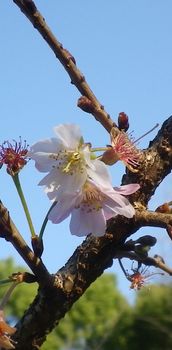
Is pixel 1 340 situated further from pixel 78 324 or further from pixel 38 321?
pixel 78 324

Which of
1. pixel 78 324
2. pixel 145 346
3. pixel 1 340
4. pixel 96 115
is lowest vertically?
pixel 1 340

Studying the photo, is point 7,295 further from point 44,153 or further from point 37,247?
point 44,153

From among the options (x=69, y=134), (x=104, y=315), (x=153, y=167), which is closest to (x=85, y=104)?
(x=69, y=134)

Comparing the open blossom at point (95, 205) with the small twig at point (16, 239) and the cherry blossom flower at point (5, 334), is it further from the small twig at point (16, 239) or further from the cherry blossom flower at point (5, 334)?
the cherry blossom flower at point (5, 334)

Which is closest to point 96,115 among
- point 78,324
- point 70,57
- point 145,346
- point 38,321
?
point 70,57

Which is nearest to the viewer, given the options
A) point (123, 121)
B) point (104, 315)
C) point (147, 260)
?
point (123, 121)

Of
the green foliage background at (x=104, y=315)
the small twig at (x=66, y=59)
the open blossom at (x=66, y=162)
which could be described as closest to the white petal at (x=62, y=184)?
the open blossom at (x=66, y=162)
